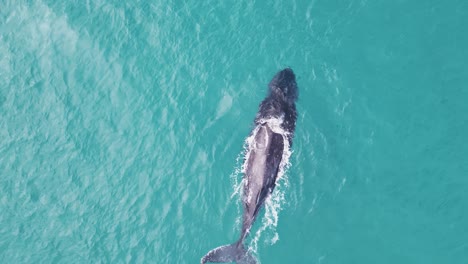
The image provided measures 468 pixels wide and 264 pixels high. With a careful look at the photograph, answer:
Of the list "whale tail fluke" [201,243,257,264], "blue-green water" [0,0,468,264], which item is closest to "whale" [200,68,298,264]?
"whale tail fluke" [201,243,257,264]

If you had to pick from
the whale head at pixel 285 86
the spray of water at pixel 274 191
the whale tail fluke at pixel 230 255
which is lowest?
the whale tail fluke at pixel 230 255

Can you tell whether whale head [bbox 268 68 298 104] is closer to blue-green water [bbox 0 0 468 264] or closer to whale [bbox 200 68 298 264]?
whale [bbox 200 68 298 264]

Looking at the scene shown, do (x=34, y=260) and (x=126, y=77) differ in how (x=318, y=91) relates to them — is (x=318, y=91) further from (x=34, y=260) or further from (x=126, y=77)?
(x=34, y=260)

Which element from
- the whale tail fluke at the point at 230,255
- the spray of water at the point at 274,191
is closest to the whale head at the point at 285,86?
the spray of water at the point at 274,191

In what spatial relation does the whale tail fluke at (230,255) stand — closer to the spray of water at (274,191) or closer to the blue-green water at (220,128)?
the spray of water at (274,191)

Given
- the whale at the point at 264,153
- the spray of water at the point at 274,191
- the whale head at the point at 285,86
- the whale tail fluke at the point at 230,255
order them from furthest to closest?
1. the whale head at the point at 285,86
2. the spray of water at the point at 274,191
3. the whale at the point at 264,153
4. the whale tail fluke at the point at 230,255
